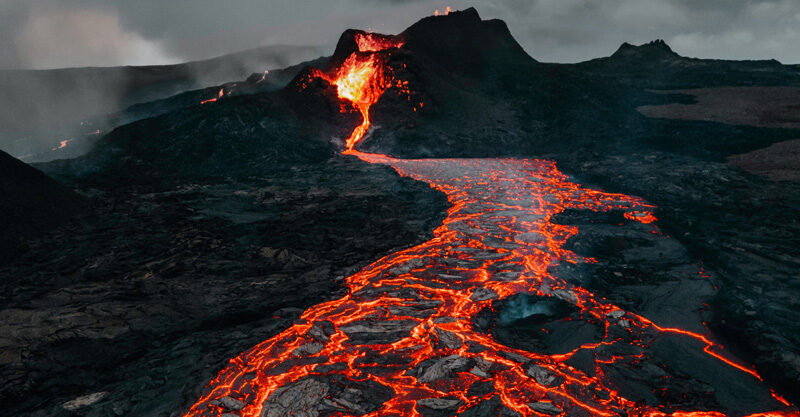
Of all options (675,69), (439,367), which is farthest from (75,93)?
(675,69)

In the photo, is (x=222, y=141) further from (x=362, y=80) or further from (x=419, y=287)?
(x=419, y=287)

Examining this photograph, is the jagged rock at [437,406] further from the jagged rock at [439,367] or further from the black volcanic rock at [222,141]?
the black volcanic rock at [222,141]

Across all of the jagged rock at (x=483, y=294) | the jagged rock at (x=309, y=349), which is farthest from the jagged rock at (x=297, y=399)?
the jagged rock at (x=483, y=294)

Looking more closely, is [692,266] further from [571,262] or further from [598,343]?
[598,343]

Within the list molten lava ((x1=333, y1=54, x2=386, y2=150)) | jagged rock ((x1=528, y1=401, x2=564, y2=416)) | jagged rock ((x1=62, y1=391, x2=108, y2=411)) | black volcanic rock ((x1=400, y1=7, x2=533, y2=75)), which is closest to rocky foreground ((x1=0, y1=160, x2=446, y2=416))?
jagged rock ((x1=62, y1=391, x2=108, y2=411))

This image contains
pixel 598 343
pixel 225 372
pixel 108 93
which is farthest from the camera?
pixel 108 93

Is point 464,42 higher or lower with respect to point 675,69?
higher

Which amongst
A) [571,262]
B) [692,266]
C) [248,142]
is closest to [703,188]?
[692,266]

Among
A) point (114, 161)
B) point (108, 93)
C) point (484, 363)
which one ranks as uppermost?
point (108, 93)
